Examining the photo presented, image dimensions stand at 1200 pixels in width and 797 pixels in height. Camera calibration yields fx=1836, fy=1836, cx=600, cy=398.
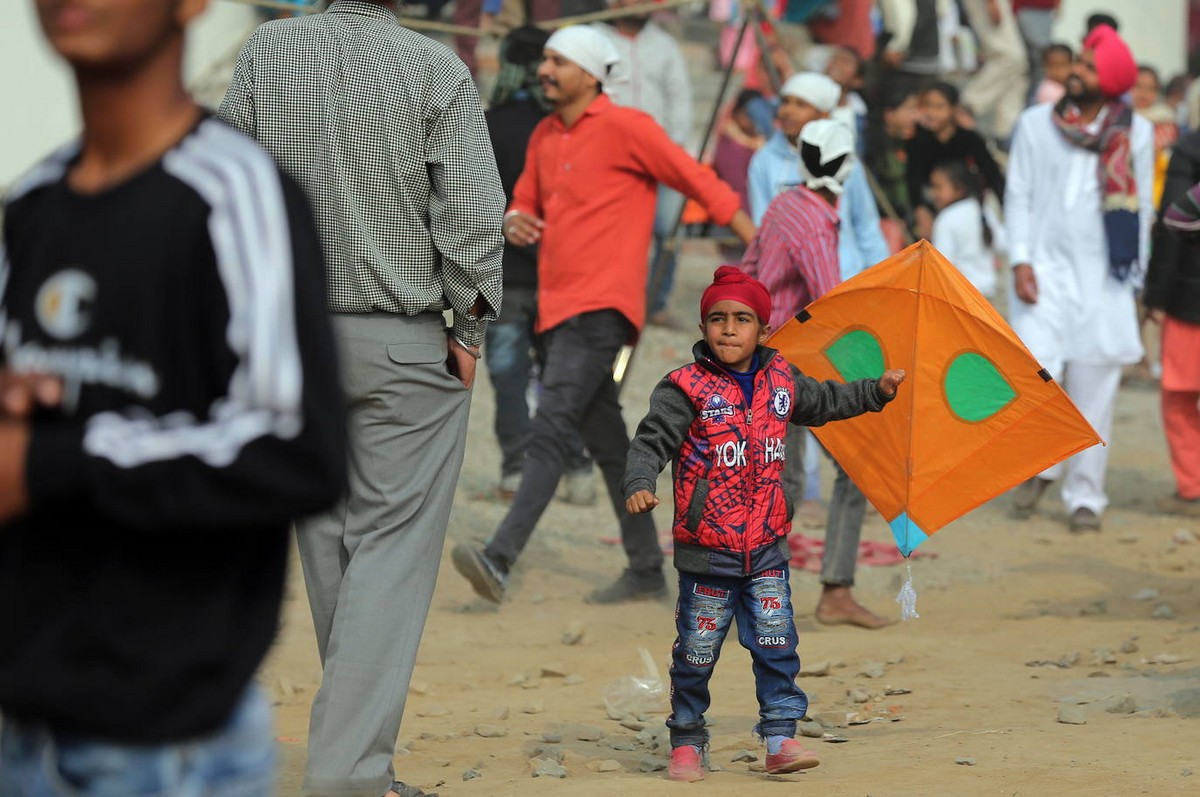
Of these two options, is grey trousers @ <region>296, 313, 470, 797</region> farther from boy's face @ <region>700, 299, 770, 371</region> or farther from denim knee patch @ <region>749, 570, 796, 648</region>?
denim knee patch @ <region>749, 570, 796, 648</region>

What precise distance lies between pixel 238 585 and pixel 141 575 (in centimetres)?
12

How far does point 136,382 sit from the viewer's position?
6.81 ft


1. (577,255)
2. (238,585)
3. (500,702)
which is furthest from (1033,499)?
(238,585)

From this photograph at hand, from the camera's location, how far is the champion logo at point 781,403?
5113mm

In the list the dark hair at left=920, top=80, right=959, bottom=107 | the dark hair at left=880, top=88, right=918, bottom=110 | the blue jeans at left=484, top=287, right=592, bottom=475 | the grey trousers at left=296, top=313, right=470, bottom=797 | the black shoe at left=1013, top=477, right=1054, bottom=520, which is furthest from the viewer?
the dark hair at left=880, top=88, right=918, bottom=110

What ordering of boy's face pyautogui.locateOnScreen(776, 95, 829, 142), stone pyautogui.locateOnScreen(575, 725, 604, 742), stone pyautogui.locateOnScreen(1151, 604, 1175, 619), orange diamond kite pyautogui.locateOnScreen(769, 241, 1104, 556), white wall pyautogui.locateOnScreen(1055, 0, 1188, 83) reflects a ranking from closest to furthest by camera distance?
1. orange diamond kite pyautogui.locateOnScreen(769, 241, 1104, 556)
2. stone pyautogui.locateOnScreen(575, 725, 604, 742)
3. stone pyautogui.locateOnScreen(1151, 604, 1175, 619)
4. boy's face pyautogui.locateOnScreen(776, 95, 829, 142)
5. white wall pyautogui.locateOnScreen(1055, 0, 1188, 83)

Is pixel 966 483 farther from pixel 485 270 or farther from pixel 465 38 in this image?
pixel 465 38

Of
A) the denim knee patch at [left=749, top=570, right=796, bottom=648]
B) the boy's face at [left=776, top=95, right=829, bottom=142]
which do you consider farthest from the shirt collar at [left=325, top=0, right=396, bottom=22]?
the boy's face at [left=776, top=95, right=829, bottom=142]

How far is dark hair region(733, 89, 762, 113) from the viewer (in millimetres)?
13391

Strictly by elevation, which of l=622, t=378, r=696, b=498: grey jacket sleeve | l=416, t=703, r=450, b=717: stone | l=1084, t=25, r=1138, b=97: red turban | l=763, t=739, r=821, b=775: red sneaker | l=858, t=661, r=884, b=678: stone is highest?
l=1084, t=25, r=1138, b=97: red turban

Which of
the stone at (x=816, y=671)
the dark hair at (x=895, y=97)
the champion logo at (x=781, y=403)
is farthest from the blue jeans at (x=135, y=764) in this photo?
the dark hair at (x=895, y=97)

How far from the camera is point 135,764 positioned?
209 cm

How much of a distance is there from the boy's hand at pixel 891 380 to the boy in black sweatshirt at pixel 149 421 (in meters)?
3.22

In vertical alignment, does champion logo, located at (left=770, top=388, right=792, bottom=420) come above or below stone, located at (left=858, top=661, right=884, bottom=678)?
above
